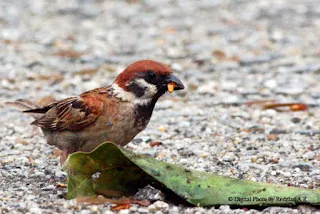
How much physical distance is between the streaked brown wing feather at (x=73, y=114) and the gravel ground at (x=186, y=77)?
1.20ft

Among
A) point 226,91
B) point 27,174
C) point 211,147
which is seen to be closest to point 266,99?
point 226,91

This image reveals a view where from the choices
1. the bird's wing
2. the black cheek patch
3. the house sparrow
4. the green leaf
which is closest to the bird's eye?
the house sparrow

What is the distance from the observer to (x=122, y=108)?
20.5 ft

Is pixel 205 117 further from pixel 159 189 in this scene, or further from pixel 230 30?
pixel 230 30

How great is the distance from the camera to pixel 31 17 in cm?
1348

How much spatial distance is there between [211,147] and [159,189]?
1.85 meters

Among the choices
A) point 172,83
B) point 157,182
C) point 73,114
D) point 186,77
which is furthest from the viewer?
point 186,77

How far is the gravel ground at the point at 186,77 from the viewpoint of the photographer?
6547 mm

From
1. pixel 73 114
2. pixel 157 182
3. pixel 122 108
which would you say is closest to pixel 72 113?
pixel 73 114

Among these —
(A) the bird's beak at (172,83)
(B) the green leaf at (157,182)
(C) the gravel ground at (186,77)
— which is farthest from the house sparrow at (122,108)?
(B) the green leaf at (157,182)

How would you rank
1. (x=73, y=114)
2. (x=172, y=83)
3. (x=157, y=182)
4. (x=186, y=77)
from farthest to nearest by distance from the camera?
(x=186, y=77) < (x=73, y=114) < (x=172, y=83) < (x=157, y=182)

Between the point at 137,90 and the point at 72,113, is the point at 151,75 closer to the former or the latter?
the point at 137,90

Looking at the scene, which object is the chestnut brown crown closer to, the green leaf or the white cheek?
the white cheek

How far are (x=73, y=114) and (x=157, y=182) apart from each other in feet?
4.25
